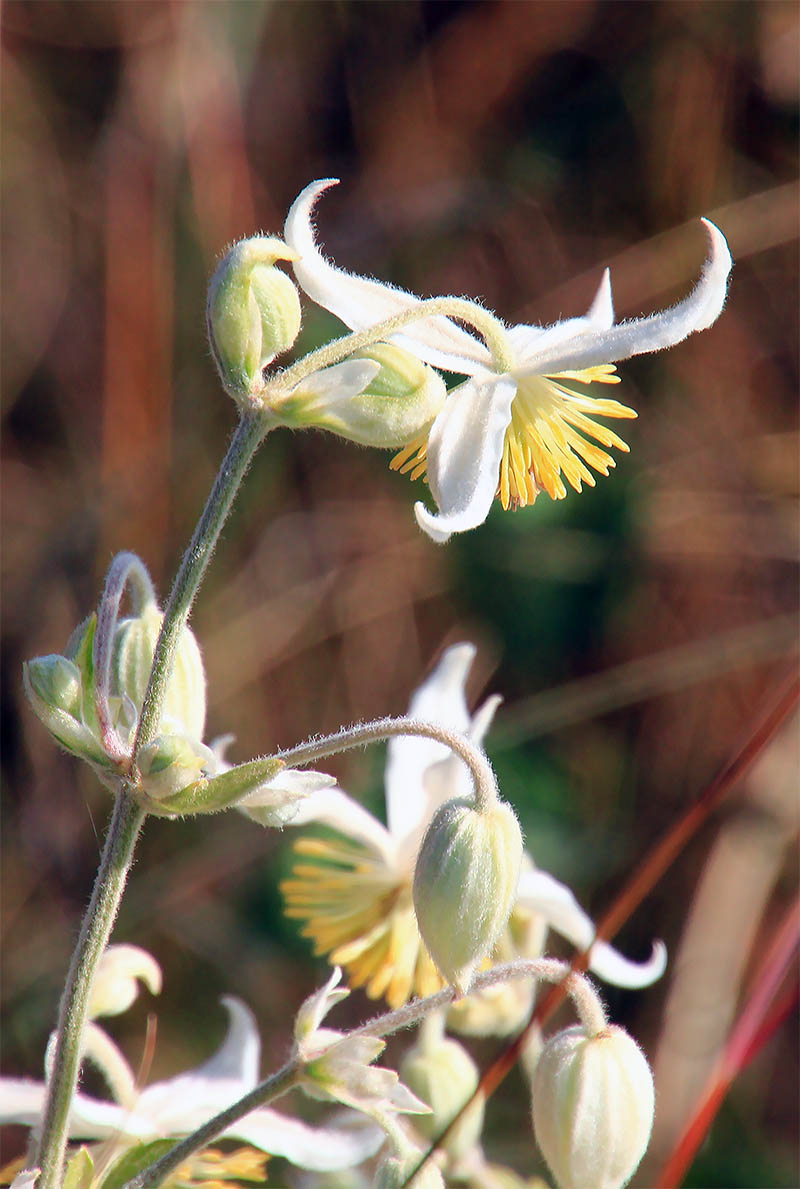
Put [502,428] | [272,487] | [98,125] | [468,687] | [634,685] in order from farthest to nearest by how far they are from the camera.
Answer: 1. [98,125]
2. [272,487]
3. [468,687]
4. [634,685]
5. [502,428]

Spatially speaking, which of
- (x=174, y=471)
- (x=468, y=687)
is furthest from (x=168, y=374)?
(x=468, y=687)

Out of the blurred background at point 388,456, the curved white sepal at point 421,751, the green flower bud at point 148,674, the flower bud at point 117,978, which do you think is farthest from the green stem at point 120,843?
the blurred background at point 388,456

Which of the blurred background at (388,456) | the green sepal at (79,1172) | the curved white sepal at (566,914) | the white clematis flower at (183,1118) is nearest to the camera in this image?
the green sepal at (79,1172)

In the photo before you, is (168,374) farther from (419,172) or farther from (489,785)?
(489,785)

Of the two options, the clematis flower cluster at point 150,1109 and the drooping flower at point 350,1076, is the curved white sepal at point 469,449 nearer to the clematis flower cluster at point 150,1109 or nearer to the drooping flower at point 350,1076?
the drooping flower at point 350,1076

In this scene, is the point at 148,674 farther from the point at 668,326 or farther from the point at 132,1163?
the point at 668,326

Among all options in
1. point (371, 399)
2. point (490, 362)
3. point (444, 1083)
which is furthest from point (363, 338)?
point (444, 1083)
